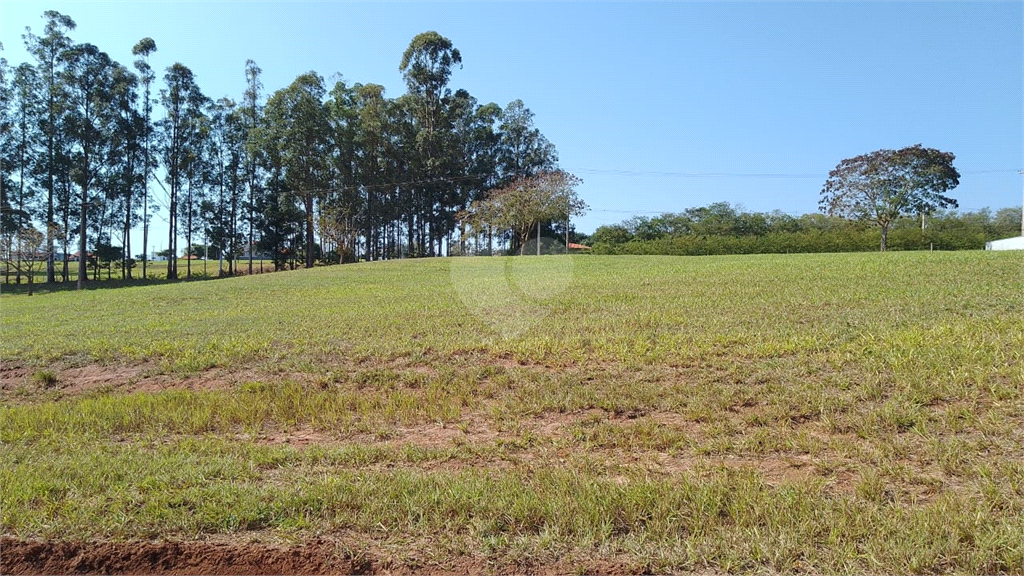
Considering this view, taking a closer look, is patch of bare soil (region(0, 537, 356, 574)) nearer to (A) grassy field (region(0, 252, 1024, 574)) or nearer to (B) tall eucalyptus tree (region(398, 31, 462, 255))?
(A) grassy field (region(0, 252, 1024, 574))

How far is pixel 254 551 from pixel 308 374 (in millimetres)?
4121

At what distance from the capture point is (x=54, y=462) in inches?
165

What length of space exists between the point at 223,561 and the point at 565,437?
2524mm

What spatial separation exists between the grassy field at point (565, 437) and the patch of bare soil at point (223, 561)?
0.03 meters

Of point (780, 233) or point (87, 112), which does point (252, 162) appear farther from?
point (780, 233)

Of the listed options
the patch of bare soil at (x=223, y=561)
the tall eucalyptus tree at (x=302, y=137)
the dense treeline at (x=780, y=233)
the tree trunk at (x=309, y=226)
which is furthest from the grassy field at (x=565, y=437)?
the tall eucalyptus tree at (x=302, y=137)

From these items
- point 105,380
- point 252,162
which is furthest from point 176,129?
point 105,380

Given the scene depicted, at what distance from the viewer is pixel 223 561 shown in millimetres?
2789

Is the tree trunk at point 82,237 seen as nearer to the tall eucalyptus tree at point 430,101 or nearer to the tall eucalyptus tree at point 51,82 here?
the tall eucalyptus tree at point 51,82

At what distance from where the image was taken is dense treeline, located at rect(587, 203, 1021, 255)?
33188 mm

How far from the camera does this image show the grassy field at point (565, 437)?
2.81 metres

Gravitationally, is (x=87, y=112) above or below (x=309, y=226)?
above

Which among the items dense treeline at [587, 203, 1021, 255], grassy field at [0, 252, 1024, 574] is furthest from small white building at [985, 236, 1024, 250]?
grassy field at [0, 252, 1024, 574]

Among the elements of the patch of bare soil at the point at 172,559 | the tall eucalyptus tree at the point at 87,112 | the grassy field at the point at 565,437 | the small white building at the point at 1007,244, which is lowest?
the patch of bare soil at the point at 172,559
